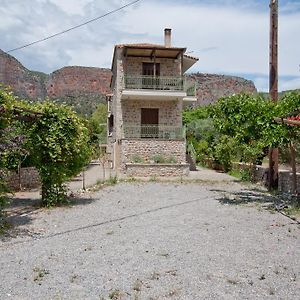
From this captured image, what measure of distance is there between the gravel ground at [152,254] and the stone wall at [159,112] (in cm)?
1427

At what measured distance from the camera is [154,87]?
24.6 meters

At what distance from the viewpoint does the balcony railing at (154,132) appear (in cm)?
2422

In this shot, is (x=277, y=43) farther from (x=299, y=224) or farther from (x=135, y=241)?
(x=135, y=241)

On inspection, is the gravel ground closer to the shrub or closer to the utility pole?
the utility pole

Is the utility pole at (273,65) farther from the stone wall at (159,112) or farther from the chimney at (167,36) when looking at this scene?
the chimney at (167,36)

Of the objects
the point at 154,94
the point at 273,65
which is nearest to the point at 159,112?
the point at 154,94

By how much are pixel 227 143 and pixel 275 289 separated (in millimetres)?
20041

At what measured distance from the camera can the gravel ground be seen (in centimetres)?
490

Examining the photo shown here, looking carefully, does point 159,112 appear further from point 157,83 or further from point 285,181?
point 285,181

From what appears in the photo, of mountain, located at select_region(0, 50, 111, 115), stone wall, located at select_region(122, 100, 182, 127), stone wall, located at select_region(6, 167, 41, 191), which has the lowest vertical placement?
stone wall, located at select_region(6, 167, 41, 191)

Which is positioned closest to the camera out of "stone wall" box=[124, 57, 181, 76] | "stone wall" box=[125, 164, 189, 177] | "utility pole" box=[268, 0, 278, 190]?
"utility pole" box=[268, 0, 278, 190]

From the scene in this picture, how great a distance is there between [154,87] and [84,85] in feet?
198

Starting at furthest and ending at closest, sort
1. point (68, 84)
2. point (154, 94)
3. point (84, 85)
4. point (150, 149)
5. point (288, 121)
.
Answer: point (84, 85)
point (68, 84)
point (154, 94)
point (150, 149)
point (288, 121)

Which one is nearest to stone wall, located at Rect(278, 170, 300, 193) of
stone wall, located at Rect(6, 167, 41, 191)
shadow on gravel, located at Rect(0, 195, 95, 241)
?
shadow on gravel, located at Rect(0, 195, 95, 241)
